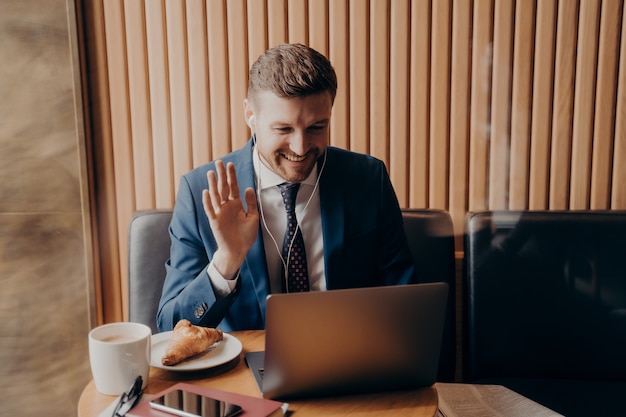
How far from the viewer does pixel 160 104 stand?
6.96 feet

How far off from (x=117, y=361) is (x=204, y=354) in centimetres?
22

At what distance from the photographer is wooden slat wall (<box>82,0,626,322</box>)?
206 cm

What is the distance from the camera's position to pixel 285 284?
1.60 m

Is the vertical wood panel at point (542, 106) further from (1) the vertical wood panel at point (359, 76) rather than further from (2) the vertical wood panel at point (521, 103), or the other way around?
(1) the vertical wood panel at point (359, 76)

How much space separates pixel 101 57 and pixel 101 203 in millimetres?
565

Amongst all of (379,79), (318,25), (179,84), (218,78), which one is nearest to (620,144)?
(379,79)

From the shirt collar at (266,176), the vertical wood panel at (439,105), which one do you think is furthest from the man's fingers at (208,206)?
the vertical wood panel at (439,105)

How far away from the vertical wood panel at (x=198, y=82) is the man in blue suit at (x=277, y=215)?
16.1 inches

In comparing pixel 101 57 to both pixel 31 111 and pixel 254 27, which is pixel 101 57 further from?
pixel 254 27

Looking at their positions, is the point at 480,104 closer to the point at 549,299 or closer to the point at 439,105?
the point at 439,105

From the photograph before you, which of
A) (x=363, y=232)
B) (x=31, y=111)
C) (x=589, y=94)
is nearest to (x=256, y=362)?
(x=363, y=232)

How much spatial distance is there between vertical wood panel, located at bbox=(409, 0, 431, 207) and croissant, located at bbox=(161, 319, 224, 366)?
46.9 inches

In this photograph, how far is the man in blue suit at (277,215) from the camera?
138 cm

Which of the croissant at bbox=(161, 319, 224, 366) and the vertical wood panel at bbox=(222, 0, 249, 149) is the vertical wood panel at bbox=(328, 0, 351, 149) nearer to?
the vertical wood panel at bbox=(222, 0, 249, 149)
